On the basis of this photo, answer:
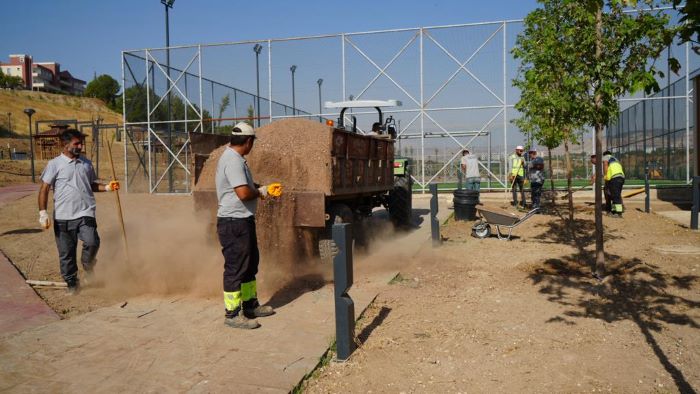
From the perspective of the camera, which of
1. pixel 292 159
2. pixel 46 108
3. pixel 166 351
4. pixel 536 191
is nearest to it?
pixel 166 351

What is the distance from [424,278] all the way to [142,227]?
17.9ft

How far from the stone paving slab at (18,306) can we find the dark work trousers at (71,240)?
15.8 inches

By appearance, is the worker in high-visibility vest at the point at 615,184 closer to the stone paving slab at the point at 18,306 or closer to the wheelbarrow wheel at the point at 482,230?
the wheelbarrow wheel at the point at 482,230

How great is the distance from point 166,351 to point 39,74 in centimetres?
12358

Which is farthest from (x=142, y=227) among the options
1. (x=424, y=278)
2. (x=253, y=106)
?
(x=253, y=106)

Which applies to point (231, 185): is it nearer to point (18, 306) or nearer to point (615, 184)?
point (18, 306)

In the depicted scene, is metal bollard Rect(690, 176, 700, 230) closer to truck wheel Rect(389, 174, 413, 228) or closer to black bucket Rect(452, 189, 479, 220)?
black bucket Rect(452, 189, 479, 220)

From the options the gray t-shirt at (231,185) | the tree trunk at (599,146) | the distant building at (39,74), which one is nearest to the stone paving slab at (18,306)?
the gray t-shirt at (231,185)

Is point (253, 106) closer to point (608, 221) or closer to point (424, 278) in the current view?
point (608, 221)

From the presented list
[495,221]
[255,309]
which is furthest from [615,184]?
[255,309]

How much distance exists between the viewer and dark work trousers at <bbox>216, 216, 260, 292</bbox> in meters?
4.98

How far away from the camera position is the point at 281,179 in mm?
6816

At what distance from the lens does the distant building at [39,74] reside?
104m

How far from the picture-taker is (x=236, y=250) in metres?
4.98
